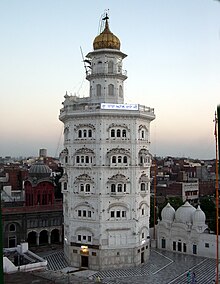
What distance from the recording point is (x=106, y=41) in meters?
25.4

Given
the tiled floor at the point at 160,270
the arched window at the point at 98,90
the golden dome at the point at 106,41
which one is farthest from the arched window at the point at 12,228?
the golden dome at the point at 106,41

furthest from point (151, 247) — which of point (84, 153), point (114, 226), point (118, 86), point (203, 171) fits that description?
point (203, 171)

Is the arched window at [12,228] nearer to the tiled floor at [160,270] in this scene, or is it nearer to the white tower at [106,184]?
the tiled floor at [160,270]

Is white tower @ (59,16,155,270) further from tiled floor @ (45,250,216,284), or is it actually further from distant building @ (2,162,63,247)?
distant building @ (2,162,63,247)

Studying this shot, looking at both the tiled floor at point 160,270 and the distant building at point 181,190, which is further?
the distant building at point 181,190

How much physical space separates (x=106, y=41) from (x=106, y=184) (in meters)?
9.05

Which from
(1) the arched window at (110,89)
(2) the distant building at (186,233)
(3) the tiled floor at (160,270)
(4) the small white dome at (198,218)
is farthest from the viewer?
(4) the small white dome at (198,218)

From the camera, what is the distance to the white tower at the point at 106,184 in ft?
75.7

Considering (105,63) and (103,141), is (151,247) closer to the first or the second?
(103,141)

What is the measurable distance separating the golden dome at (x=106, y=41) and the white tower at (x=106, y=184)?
4.04 m

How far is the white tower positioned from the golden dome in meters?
4.04

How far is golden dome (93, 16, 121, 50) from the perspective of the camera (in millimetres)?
25453

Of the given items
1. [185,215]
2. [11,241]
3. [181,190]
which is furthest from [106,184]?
[181,190]

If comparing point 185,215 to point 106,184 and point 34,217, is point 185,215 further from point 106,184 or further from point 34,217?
point 34,217
